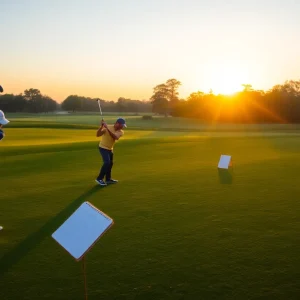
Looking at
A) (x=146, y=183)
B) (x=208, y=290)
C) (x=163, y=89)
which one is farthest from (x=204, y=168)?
(x=163, y=89)

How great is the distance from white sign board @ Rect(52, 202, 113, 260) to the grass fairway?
81cm

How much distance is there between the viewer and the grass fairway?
15.0 ft

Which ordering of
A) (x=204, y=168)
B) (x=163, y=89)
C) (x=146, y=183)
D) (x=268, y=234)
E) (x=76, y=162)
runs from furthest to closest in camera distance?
(x=163, y=89) → (x=76, y=162) → (x=204, y=168) → (x=146, y=183) → (x=268, y=234)

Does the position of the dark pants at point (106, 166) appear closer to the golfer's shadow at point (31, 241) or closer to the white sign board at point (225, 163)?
the golfer's shadow at point (31, 241)

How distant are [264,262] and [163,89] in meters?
113

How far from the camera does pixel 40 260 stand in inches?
211

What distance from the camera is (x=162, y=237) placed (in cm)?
630

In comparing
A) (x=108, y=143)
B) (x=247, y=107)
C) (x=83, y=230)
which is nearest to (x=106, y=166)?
(x=108, y=143)

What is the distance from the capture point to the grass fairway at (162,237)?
4.56 m

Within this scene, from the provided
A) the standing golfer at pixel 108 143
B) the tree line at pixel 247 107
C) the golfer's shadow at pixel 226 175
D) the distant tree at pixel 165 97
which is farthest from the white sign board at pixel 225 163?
the distant tree at pixel 165 97

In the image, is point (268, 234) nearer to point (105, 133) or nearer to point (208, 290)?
point (208, 290)

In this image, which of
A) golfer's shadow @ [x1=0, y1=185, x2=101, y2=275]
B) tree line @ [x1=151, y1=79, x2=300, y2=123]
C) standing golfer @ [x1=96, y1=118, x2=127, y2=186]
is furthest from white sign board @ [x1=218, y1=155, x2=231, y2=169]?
tree line @ [x1=151, y1=79, x2=300, y2=123]

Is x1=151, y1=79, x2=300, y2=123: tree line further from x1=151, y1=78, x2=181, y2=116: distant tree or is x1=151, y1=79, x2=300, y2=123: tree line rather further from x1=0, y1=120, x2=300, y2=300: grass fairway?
x1=0, y1=120, x2=300, y2=300: grass fairway

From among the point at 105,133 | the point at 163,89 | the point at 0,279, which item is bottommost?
the point at 0,279
